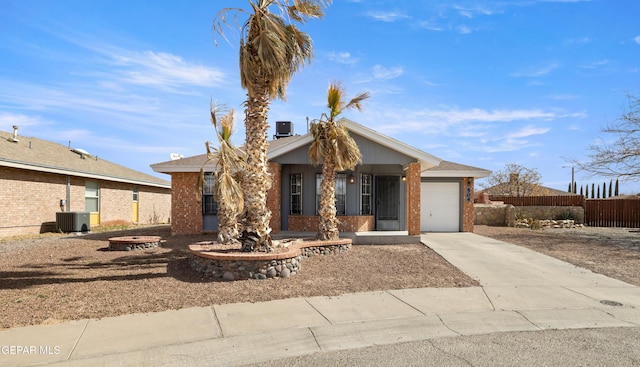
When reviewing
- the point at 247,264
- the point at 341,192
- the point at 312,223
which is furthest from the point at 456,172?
the point at 247,264

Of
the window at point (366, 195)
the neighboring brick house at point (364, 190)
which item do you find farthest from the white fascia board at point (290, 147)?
the window at point (366, 195)

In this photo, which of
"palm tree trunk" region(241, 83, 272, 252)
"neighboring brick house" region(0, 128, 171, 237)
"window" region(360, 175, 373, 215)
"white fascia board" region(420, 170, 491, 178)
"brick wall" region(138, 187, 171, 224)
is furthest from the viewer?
"brick wall" region(138, 187, 171, 224)

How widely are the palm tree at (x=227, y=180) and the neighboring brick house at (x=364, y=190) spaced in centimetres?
223

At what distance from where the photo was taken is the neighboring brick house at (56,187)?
16.1 metres

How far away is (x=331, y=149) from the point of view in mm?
11992

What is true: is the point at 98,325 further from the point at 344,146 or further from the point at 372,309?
the point at 344,146

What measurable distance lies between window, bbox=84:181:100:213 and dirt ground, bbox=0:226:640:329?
762 centimetres

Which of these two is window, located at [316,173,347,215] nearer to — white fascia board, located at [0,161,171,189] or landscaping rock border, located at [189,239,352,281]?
landscaping rock border, located at [189,239,352,281]

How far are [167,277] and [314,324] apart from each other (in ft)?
13.8

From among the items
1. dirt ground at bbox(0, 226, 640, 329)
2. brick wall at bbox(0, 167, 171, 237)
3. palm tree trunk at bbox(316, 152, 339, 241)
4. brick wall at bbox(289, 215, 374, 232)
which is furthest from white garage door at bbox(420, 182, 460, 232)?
brick wall at bbox(0, 167, 171, 237)

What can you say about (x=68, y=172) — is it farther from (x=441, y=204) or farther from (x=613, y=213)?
(x=613, y=213)

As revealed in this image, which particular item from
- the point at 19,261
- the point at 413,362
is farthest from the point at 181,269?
the point at 413,362

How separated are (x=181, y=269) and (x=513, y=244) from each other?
37.3 ft

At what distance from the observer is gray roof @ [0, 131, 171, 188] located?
16.3 m
